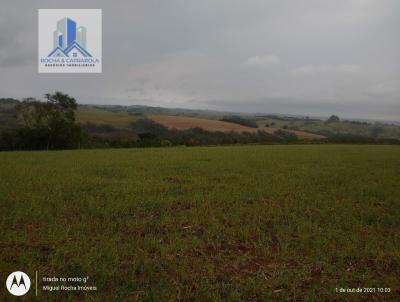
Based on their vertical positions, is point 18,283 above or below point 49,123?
below

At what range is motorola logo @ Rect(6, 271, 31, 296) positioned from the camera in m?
3.39

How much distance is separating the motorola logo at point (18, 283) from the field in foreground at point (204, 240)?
108mm

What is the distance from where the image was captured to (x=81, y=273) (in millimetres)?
3730

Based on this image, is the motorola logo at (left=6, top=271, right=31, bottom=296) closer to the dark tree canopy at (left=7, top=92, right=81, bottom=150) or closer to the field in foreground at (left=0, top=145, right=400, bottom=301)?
the field in foreground at (left=0, top=145, right=400, bottom=301)

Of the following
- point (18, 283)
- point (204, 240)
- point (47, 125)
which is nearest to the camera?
point (18, 283)

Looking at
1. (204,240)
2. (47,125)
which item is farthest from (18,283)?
(47,125)

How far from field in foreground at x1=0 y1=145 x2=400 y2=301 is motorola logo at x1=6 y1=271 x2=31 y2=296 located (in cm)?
11

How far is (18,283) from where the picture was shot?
3.52 m

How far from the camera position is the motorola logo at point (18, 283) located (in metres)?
3.39

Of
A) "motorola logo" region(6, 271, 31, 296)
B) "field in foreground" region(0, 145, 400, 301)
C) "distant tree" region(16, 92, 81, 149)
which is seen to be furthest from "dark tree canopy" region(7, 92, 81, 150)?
"motorola logo" region(6, 271, 31, 296)

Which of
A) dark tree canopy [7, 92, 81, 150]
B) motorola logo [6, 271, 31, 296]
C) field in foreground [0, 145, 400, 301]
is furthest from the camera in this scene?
dark tree canopy [7, 92, 81, 150]

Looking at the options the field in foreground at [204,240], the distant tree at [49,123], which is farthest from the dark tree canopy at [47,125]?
the field in foreground at [204,240]

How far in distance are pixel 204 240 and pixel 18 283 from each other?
2780 millimetres

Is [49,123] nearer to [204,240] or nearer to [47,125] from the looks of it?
[47,125]
